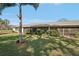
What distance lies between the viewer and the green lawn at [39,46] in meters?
2.37

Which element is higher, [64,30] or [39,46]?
[64,30]

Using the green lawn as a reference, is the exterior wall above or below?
above

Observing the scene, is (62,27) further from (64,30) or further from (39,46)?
(39,46)

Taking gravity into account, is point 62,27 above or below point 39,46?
above

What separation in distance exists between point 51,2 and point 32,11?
25cm

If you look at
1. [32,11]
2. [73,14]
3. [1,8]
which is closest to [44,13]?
[32,11]

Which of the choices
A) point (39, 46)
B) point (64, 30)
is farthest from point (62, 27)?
point (39, 46)

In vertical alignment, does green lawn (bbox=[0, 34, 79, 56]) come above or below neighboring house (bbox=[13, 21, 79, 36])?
below

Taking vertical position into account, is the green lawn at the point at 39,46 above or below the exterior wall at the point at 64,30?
below

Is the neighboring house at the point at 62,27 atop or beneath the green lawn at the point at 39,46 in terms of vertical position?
atop

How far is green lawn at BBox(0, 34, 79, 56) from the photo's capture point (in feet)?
7.77

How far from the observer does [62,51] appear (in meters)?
2.38

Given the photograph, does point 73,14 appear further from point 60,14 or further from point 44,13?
point 44,13

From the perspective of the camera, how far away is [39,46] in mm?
2412
